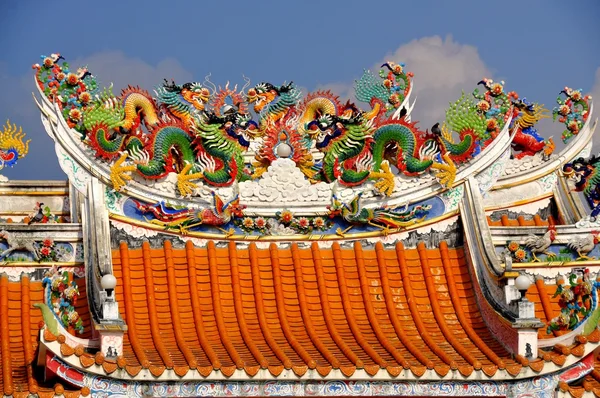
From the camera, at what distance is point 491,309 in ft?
65.2

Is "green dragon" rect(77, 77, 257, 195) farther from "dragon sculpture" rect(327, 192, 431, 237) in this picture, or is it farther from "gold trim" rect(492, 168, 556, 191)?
"gold trim" rect(492, 168, 556, 191)

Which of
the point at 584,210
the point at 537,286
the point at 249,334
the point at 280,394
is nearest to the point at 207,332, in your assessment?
the point at 249,334

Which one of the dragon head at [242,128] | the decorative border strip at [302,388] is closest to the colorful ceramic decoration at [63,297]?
the decorative border strip at [302,388]

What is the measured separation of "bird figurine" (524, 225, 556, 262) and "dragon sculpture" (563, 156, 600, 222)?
95cm

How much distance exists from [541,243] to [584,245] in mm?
627

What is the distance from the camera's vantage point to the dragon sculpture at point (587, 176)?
72.2 ft

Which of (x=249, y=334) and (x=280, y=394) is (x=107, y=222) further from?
(x=280, y=394)

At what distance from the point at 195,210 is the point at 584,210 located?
6.32 m

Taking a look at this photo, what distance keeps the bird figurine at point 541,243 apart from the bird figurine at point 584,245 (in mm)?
329

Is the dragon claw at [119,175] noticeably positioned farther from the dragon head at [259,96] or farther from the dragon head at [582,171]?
the dragon head at [582,171]

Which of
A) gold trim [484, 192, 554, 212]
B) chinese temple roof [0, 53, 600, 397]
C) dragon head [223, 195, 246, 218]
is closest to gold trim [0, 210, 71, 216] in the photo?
chinese temple roof [0, 53, 600, 397]

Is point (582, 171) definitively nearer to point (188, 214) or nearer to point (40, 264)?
point (188, 214)

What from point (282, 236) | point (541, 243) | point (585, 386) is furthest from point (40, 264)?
point (585, 386)

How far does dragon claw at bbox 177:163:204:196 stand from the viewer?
20969 mm
